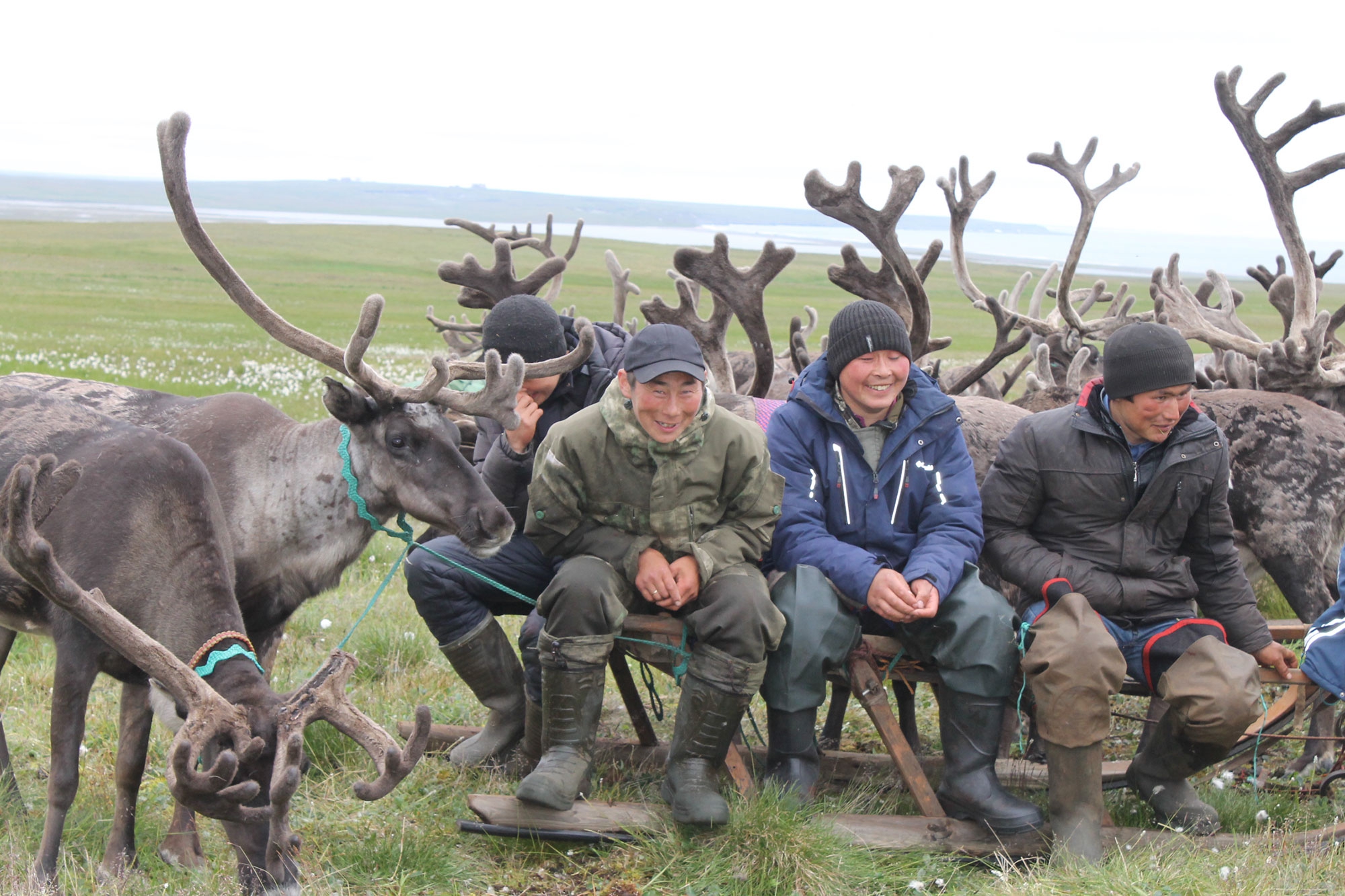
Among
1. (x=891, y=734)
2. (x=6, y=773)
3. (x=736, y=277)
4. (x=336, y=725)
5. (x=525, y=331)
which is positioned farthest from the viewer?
(x=736, y=277)

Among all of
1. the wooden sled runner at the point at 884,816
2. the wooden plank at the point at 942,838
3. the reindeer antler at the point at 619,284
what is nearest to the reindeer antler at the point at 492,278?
the reindeer antler at the point at 619,284

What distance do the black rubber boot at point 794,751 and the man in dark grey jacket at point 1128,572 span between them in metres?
0.87

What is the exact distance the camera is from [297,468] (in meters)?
5.36

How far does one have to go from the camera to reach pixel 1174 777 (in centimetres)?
466

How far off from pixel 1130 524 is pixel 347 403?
3.29 metres

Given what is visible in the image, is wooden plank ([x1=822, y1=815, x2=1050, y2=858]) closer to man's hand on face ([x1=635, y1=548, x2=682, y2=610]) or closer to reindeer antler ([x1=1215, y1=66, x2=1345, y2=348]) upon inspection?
man's hand on face ([x1=635, y1=548, x2=682, y2=610])

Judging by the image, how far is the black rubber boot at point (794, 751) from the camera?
15.1ft

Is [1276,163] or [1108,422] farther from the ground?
[1276,163]

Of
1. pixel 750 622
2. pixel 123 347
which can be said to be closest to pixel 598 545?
pixel 750 622

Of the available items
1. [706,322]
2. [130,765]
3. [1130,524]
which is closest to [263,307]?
[130,765]

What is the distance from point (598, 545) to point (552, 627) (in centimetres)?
41

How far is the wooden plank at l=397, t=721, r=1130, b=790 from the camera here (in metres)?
5.15

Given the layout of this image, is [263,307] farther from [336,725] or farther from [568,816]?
[568,816]

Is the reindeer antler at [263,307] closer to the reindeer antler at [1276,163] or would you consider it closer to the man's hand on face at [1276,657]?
the man's hand on face at [1276,657]
